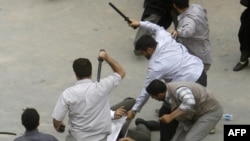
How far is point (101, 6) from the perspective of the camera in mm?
12930

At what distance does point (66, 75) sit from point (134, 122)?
5.38 feet

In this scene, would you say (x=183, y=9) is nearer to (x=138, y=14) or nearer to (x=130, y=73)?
(x=130, y=73)

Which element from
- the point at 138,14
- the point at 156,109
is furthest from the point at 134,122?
the point at 138,14

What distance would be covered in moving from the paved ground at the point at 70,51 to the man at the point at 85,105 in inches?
51.3

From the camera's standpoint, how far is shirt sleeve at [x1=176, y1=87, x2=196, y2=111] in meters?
8.04

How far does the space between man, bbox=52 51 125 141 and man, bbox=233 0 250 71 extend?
3.15m

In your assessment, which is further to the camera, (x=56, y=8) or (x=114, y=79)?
(x=56, y=8)

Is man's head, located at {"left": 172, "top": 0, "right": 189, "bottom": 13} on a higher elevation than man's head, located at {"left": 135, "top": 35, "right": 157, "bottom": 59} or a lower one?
higher

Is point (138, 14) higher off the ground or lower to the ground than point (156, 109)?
higher

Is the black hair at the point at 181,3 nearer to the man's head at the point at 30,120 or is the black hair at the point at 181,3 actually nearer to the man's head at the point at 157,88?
the man's head at the point at 157,88

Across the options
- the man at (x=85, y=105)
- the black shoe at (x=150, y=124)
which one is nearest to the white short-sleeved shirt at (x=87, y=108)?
the man at (x=85, y=105)

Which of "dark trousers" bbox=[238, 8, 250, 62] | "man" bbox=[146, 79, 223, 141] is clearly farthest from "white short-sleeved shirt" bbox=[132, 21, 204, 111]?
"dark trousers" bbox=[238, 8, 250, 62]

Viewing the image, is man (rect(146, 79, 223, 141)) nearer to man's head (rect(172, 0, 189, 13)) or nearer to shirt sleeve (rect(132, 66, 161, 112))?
shirt sleeve (rect(132, 66, 161, 112))

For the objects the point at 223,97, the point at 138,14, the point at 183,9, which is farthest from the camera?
the point at 138,14
